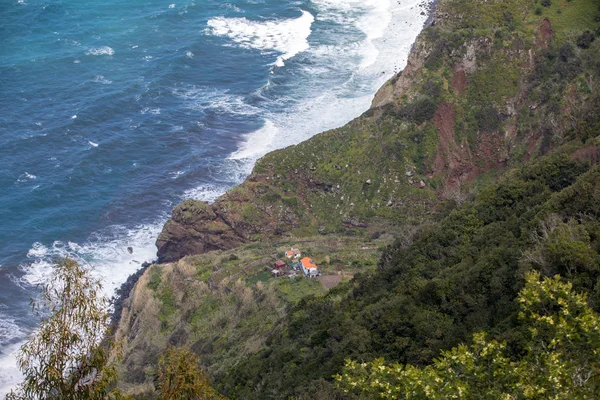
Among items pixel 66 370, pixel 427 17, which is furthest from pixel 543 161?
pixel 427 17

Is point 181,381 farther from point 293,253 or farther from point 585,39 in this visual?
point 585,39

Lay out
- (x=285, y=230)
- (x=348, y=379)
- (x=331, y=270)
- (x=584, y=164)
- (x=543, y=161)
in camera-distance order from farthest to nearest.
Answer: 1. (x=285, y=230)
2. (x=331, y=270)
3. (x=543, y=161)
4. (x=584, y=164)
5. (x=348, y=379)

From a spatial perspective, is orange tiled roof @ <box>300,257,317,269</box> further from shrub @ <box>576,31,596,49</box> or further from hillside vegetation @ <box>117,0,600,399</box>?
shrub @ <box>576,31,596,49</box>

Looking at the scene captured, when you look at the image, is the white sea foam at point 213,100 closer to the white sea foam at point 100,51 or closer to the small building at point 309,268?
the white sea foam at point 100,51

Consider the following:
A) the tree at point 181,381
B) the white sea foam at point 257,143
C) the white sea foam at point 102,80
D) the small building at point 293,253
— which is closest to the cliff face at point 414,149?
the small building at point 293,253

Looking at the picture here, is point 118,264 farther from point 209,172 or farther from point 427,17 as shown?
point 427,17

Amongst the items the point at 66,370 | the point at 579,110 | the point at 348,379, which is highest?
the point at 66,370

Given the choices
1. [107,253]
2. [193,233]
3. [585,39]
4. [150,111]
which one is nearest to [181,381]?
[193,233]

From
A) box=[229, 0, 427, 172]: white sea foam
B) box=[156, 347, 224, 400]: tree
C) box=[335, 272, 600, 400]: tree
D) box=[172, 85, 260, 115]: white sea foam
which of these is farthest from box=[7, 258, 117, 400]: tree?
box=[172, 85, 260, 115]: white sea foam
